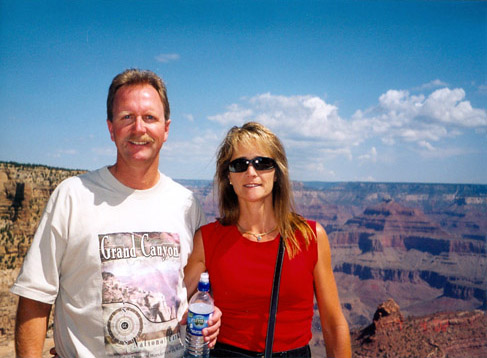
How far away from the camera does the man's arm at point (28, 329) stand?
2416mm

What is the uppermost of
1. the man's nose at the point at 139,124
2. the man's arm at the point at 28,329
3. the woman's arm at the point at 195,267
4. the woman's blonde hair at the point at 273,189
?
the man's nose at the point at 139,124

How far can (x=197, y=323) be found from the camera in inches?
98.3

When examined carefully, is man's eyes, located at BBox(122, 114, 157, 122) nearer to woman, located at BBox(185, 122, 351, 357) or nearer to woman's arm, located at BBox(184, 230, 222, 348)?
woman, located at BBox(185, 122, 351, 357)

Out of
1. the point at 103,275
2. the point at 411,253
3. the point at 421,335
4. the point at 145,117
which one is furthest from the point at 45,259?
the point at 411,253

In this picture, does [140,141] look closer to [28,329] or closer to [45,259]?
[45,259]

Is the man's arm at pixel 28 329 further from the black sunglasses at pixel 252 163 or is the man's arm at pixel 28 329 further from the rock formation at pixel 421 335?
the rock formation at pixel 421 335

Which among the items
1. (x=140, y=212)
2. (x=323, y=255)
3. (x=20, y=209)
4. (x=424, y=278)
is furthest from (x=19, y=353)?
(x=424, y=278)

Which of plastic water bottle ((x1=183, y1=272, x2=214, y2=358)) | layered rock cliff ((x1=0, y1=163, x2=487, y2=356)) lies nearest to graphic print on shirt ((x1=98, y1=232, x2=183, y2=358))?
plastic water bottle ((x1=183, y1=272, x2=214, y2=358))

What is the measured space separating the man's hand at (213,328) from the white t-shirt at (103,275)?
0.23 m

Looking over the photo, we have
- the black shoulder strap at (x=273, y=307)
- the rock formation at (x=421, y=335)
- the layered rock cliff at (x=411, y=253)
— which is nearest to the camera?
the black shoulder strap at (x=273, y=307)

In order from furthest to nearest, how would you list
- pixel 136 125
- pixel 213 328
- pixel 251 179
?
pixel 251 179, pixel 136 125, pixel 213 328

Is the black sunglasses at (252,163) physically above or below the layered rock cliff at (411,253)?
above

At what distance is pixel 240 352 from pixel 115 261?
1091 mm

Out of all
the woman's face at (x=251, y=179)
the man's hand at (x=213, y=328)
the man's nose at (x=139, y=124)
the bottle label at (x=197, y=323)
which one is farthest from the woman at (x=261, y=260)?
the man's nose at (x=139, y=124)
